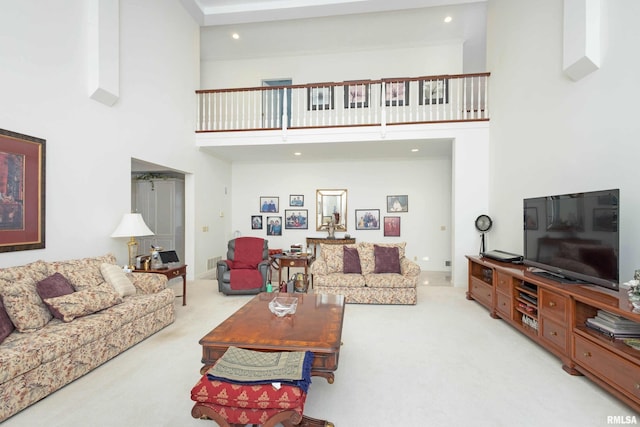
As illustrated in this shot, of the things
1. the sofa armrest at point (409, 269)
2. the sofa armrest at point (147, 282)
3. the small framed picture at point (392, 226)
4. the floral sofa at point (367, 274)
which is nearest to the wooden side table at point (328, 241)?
the small framed picture at point (392, 226)

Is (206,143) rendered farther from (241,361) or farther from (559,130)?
(559,130)

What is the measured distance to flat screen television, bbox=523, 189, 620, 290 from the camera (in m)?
2.37

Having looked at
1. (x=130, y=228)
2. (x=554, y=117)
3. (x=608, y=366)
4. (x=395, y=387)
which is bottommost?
(x=395, y=387)

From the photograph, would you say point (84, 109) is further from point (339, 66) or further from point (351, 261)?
point (339, 66)

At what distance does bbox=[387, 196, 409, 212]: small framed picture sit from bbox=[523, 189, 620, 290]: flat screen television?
12.0 ft

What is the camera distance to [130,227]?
3777 mm

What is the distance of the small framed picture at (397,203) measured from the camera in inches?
283

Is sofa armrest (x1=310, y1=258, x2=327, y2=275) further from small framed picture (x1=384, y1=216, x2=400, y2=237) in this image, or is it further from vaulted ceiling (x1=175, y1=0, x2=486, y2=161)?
small framed picture (x1=384, y1=216, x2=400, y2=237)

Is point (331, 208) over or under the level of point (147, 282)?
over

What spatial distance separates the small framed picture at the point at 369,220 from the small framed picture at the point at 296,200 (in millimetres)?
1530

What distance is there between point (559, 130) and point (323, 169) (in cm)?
486

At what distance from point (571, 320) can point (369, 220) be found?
197 inches

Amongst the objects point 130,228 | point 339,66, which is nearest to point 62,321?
point 130,228

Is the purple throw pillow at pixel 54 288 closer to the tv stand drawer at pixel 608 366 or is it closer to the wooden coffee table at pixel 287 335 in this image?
the wooden coffee table at pixel 287 335
